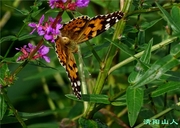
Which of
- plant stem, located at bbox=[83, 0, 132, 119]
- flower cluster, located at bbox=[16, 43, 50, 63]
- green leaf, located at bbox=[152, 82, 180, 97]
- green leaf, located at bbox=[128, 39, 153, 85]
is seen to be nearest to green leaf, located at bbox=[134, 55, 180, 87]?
green leaf, located at bbox=[128, 39, 153, 85]

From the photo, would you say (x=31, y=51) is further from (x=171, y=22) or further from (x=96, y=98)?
(x=171, y=22)

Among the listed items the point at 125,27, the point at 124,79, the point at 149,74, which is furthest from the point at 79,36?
the point at 124,79

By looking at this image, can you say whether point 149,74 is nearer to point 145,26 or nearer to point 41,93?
point 145,26

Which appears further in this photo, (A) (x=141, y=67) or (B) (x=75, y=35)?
(B) (x=75, y=35)

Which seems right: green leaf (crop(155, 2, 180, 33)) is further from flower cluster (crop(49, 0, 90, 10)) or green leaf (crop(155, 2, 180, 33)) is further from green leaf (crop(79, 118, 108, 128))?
green leaf (crop(79, 118, 108, 128))

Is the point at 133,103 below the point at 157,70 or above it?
below

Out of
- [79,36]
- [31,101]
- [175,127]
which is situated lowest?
[31,101]

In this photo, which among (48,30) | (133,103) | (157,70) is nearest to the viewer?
(157,70)

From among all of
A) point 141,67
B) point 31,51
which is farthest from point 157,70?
point 31,51
